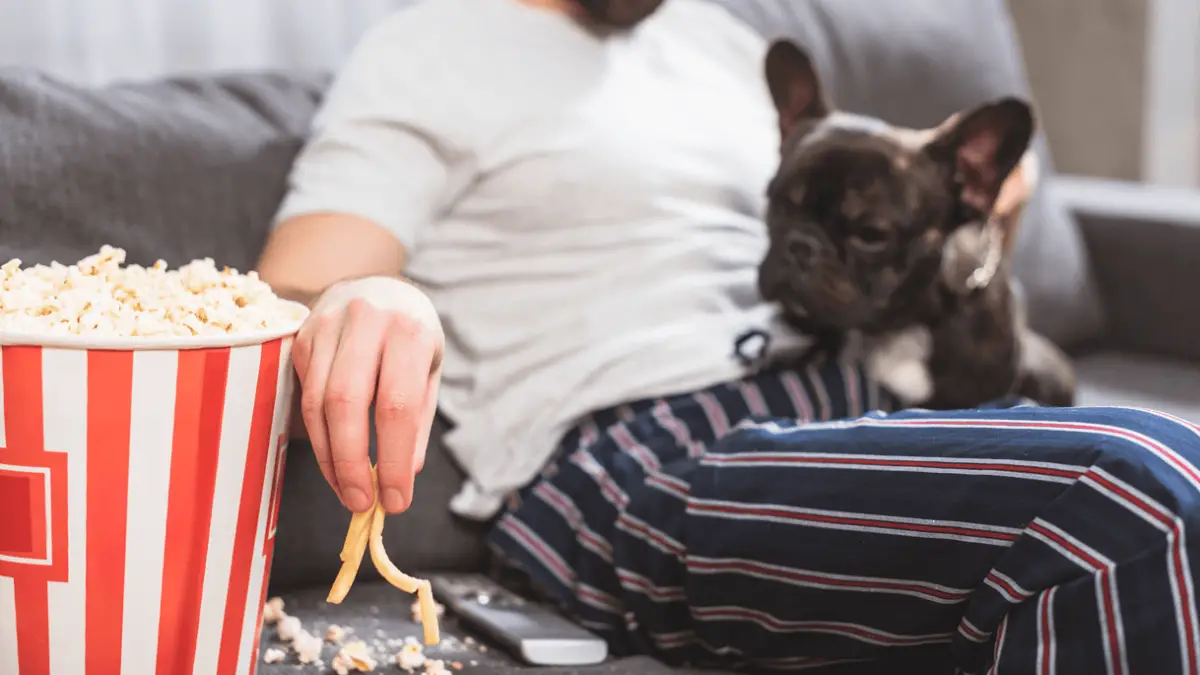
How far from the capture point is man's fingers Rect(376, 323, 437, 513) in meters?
0.60

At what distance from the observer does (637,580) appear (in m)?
0.91

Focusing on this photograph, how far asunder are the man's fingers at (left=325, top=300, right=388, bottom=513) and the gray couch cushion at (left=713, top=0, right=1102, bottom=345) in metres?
1.02

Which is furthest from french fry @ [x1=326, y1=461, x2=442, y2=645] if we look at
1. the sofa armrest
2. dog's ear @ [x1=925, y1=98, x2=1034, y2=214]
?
the sofa armrest

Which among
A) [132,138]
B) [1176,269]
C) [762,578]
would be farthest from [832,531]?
[1176,269]

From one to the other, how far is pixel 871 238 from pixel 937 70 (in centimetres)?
73

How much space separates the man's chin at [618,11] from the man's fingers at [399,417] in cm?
66

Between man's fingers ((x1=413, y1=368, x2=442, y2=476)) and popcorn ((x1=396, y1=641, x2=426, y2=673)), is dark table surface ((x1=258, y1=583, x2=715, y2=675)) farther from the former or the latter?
man's fingers ((x1=413, y1=368, x2=442, y2=476))

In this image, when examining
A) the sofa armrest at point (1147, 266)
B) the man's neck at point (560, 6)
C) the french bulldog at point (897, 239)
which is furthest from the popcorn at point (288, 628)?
the sofa armrest at point (1147, 266)

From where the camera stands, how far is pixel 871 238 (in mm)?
1065

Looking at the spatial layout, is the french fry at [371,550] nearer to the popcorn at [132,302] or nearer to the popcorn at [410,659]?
the popcorn at [132,302]

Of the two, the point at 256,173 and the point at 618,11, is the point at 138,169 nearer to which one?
the point at 256,173

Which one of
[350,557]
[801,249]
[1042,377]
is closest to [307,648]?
[350,557]

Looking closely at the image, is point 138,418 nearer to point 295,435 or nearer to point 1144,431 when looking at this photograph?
point 295,435

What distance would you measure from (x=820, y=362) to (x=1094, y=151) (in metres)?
1.96
